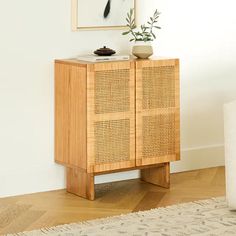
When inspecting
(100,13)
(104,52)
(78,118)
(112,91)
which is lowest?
(78,118)

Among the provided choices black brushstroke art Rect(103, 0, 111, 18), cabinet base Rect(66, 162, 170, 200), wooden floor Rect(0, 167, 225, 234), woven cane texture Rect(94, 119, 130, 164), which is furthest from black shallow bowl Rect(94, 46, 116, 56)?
wooden floor Rect(0, 167, 225, 234)

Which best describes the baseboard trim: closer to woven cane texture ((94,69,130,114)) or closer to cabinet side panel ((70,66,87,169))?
cabinet side panel ((70,66,87,169))

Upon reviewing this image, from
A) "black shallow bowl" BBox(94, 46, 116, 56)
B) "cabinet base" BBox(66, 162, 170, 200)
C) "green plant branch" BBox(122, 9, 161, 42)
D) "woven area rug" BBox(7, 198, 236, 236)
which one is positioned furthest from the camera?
"green plant branch" BBox(122, 9, 161, 42)

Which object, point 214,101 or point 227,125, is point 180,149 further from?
point 227,125

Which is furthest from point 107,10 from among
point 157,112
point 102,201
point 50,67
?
point 102,201

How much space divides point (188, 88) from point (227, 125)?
1.41 metres

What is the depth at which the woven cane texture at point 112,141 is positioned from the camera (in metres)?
5.07

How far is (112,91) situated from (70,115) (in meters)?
0.33

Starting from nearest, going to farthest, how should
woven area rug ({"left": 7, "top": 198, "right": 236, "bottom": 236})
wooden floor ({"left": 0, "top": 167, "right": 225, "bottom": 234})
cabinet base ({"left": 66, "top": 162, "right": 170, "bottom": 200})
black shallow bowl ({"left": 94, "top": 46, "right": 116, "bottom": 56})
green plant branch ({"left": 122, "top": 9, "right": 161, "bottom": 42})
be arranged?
woven area rug ({"left": 7, "top": 198, "right": 236, "bottom": 236}) → wooden floor ({"left": 0, "top": 167, "right": 225, "bottom": 234}) → cabinet base ({"left": 66, "top": 162, "right": 170, "bottom": 200}) → black shallow bowl ({"left": 94, "top": 46, "right": 116, "bottom": 56}) → green plant branch ({"left": 122, "top": 9, "right": 161, "bottom": 42})

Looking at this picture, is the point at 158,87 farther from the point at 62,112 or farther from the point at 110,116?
the point at 62,112

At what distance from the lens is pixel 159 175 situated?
5.54 metres

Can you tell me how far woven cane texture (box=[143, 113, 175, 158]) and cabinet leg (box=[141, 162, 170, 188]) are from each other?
0.13m

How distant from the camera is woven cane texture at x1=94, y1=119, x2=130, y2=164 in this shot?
16.6 ft

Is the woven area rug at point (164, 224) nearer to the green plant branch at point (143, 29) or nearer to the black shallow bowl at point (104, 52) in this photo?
the black shallow bowl at point (104, 52)
